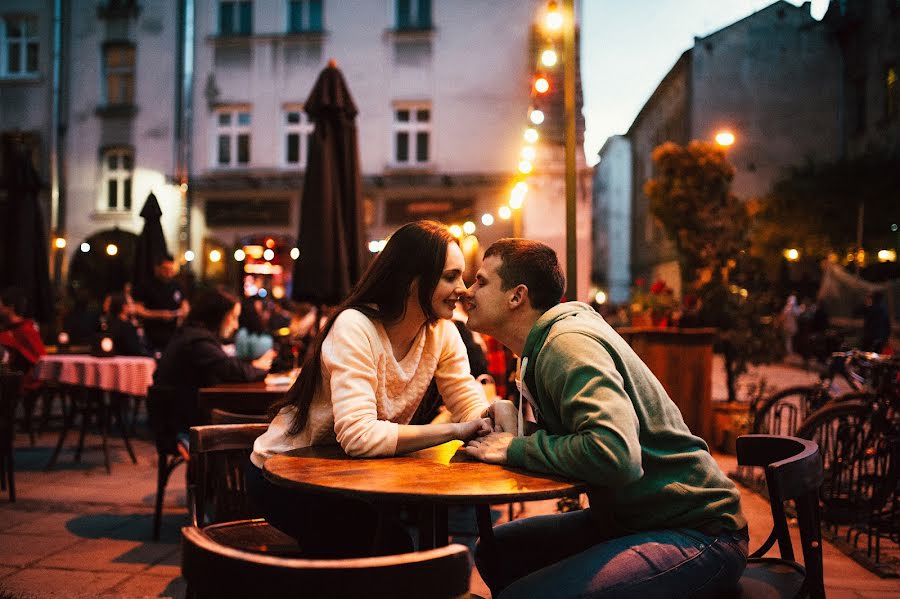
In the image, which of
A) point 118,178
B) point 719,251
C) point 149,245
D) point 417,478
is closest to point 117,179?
point 118,178

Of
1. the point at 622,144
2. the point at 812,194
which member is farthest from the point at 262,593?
the point at 622,144

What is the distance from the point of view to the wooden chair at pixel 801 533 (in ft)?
7.70

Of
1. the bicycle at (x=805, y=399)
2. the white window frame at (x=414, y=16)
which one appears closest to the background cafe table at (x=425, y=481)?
the bicycle at (x=805, y=399)

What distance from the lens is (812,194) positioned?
2434 cm

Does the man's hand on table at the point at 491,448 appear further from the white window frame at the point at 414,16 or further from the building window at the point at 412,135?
the white window frame at the point at 414,16

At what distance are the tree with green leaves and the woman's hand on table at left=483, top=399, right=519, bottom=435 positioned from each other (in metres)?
6.41

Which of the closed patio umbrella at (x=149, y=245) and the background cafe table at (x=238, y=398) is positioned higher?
the closed patio umbrella at (x=149, y=245)

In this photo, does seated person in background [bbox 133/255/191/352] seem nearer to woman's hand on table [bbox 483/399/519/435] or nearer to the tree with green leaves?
the tree with green leaves

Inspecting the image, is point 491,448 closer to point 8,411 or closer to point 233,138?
point 8,411

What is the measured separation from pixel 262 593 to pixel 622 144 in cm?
5531

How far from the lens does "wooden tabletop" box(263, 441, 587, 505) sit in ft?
7.04

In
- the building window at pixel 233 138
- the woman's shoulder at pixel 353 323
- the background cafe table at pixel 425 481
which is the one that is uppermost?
the building window at pixel 233 138

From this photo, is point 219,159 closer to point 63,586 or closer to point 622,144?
point 63,586

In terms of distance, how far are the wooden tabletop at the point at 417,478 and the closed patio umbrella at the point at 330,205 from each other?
4.65 m
